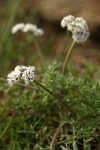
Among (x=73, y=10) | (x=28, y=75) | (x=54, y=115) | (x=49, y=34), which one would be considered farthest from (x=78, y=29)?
(x=49, y=34)

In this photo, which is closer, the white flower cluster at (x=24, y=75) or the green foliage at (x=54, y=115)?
the white flower cluster at (x=24, y=75)

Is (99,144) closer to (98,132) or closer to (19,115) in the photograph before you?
Result: (98,132)

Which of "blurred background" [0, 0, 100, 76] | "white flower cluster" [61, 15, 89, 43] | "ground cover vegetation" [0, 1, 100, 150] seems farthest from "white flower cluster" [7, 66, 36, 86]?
"blurred background" [0, 0, 100, 76]

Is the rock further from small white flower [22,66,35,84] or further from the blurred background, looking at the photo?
small white flower [22,66,35,84]

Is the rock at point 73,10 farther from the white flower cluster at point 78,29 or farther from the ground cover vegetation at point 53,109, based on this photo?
the white flower cluster at point 78,29

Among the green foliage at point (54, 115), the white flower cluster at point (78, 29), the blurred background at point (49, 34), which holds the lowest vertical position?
the green foliage at point (54, 115)

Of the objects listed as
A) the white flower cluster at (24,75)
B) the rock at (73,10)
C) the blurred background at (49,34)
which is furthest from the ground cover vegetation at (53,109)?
the rock at (73,10)

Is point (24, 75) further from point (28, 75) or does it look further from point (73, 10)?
point (73, 10)

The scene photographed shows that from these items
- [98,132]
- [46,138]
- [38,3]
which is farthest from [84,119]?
[38,3]
